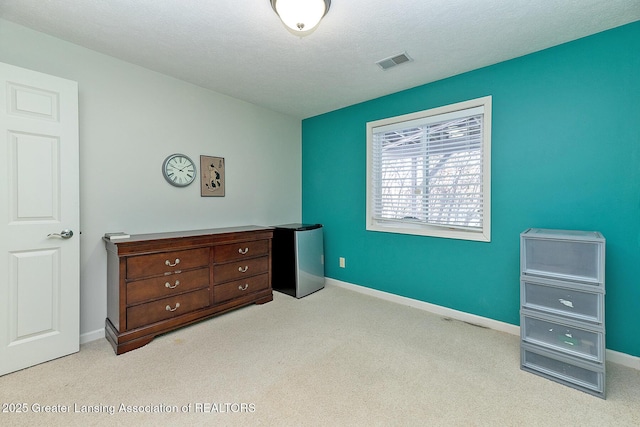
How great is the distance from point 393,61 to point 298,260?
2.33 m

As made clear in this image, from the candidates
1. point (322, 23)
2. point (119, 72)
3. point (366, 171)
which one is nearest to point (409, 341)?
point (366, 171)

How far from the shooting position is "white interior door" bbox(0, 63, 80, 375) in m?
1.80

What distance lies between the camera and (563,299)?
1.78m

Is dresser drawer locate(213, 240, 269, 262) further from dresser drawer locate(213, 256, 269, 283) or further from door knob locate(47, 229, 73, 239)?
door knob locate(47, 229, 73, 239)

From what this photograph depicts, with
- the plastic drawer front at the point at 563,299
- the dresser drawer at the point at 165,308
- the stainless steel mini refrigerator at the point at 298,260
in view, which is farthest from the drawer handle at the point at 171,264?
the plastic drawer front at the point at 563,299

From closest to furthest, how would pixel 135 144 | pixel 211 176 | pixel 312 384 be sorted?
pixel 312 384, pixel 135 144, pixel 211 176

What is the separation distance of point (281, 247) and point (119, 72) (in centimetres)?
238

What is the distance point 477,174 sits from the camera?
2580 millimetres

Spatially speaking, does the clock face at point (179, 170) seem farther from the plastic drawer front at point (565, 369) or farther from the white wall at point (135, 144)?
the plastic drawer front at point (565, 369)

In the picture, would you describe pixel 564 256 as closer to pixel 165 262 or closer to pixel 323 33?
pixel 323 33

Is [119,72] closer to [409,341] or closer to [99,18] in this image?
[99,18]

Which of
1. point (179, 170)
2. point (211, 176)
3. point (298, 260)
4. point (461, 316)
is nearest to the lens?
point (461, 316)

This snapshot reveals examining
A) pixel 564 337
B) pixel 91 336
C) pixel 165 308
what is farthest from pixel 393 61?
pixel 91 336

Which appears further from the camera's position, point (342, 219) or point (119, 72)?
point (342, 219)
